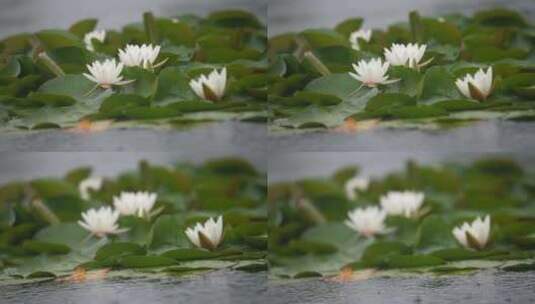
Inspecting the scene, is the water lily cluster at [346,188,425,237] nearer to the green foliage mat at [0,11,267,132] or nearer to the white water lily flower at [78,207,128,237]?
the green foliage mat at [0,11,267,132]

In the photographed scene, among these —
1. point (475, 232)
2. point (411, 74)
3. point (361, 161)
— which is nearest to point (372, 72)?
point (411, 74)

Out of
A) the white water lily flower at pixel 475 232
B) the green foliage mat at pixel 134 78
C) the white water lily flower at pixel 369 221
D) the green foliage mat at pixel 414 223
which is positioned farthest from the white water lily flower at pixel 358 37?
the white water lily flower at pixel 475 232

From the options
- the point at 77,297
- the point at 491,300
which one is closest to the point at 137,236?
the point at 77,297

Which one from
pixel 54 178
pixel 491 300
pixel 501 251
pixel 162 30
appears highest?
pixel 162 30

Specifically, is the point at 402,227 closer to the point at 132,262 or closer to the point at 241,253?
the point at 241,253

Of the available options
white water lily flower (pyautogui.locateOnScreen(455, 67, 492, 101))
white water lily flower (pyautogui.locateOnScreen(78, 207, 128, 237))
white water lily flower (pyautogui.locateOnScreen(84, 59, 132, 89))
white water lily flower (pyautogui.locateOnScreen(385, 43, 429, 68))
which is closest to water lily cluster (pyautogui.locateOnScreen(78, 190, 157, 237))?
white water lily flower (pyautogui.locateOnScreen(78, 207, 128, 237))
